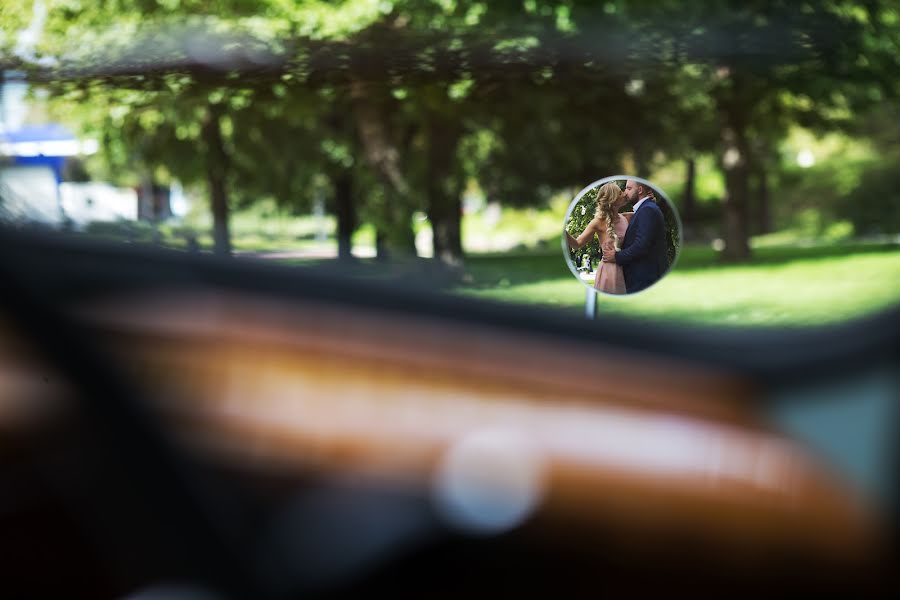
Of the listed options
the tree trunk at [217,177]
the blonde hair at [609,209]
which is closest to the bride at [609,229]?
the blonde hair at [609,209]

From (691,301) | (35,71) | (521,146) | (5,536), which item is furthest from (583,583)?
(521,146)

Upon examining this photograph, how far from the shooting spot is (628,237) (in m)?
1.76

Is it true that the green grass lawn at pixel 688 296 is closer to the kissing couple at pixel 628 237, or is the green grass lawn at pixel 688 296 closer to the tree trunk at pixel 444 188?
the kissing couple at pixel 628 237

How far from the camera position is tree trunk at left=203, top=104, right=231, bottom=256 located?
5.80 feet

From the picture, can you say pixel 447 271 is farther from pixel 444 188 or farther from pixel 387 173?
pixel 387 173

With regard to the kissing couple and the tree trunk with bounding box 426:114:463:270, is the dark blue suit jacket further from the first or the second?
the tree trunk with bounding box 426:114:463:270

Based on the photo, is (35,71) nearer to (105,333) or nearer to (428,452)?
(105,333)

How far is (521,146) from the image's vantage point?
34.2 ft

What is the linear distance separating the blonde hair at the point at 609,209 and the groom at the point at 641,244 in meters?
0.02

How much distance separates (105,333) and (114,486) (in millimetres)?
234

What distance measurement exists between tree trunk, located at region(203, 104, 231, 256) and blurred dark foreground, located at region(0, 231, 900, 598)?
23 cm

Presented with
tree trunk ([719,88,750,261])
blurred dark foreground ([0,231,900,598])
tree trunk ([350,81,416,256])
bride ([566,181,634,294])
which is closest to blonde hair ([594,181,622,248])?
bride ([566,181,634,294])

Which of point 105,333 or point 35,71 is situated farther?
point 35,71

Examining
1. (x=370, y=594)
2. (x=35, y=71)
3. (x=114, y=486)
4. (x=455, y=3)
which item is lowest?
(x=370, y=594)
